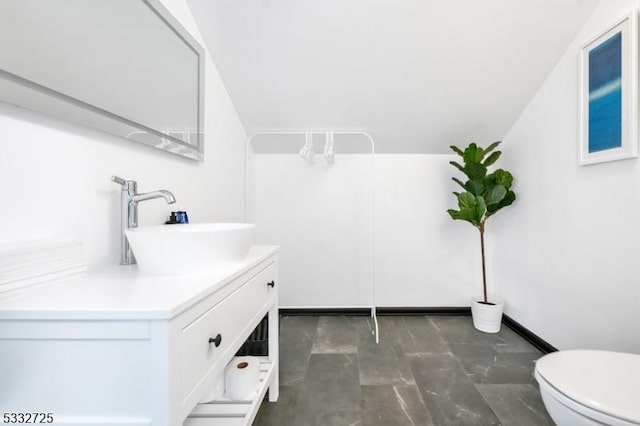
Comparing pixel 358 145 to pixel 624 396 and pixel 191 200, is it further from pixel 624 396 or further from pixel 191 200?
pixel 624 396

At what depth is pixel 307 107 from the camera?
1985mm

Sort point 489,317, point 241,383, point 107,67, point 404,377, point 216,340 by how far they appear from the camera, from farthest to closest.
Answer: point 489,317, point 404,377, point 241,383, point 107,67, point 216,340

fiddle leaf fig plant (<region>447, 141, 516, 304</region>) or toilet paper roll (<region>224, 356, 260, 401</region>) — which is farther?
fiddle leaf fig plant (<region>447, 141, 516, 304</region>)

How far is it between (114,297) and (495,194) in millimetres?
2182

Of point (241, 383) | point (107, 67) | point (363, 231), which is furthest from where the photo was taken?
point (363, 231)

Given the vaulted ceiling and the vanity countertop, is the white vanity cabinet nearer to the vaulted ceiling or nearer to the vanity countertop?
the vanity countertop

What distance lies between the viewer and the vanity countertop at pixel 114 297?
50 cm

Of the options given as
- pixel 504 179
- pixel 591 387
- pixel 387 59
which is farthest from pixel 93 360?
pixel 504 179

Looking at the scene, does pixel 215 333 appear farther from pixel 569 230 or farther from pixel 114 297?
pixel 569 230

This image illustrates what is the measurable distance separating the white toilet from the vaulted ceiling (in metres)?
1.64

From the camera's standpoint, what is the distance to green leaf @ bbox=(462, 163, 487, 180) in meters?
1.98

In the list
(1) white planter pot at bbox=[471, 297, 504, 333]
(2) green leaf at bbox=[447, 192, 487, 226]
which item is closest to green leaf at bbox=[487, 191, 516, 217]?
(2) green leaf at bbox=[447, 192, 487, 226]

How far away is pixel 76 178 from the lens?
2.77 feet

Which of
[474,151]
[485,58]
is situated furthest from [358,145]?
[485,58]
